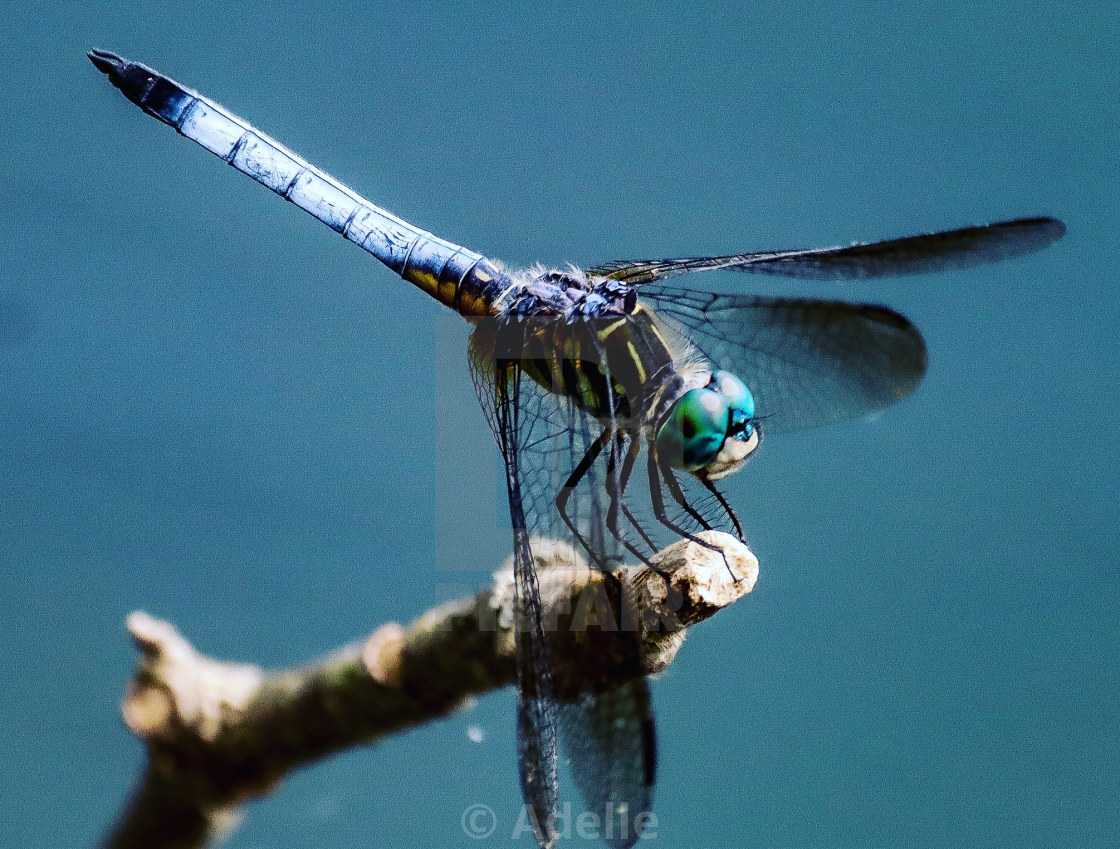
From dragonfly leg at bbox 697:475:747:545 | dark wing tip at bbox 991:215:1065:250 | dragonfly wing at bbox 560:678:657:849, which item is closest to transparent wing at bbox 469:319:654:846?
dragonfly wing at bbox 560:678:657:849

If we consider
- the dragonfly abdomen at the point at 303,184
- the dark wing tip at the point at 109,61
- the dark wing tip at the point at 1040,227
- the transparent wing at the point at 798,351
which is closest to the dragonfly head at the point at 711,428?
the transparent wing at the point at 798,351

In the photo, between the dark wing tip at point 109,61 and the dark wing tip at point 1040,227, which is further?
the dark wing tip at point 109,61

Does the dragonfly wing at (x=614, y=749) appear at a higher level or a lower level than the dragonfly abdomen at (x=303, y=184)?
lower

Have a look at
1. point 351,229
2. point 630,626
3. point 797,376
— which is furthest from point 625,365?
point 351,229

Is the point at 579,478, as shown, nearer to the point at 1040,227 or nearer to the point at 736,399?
the point at 736,399

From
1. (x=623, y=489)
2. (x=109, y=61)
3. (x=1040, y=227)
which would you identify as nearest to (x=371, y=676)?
(x=623, y=489)

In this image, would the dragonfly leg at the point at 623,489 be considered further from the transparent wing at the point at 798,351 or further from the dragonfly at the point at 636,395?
the transparent wing at the point at 798,351
